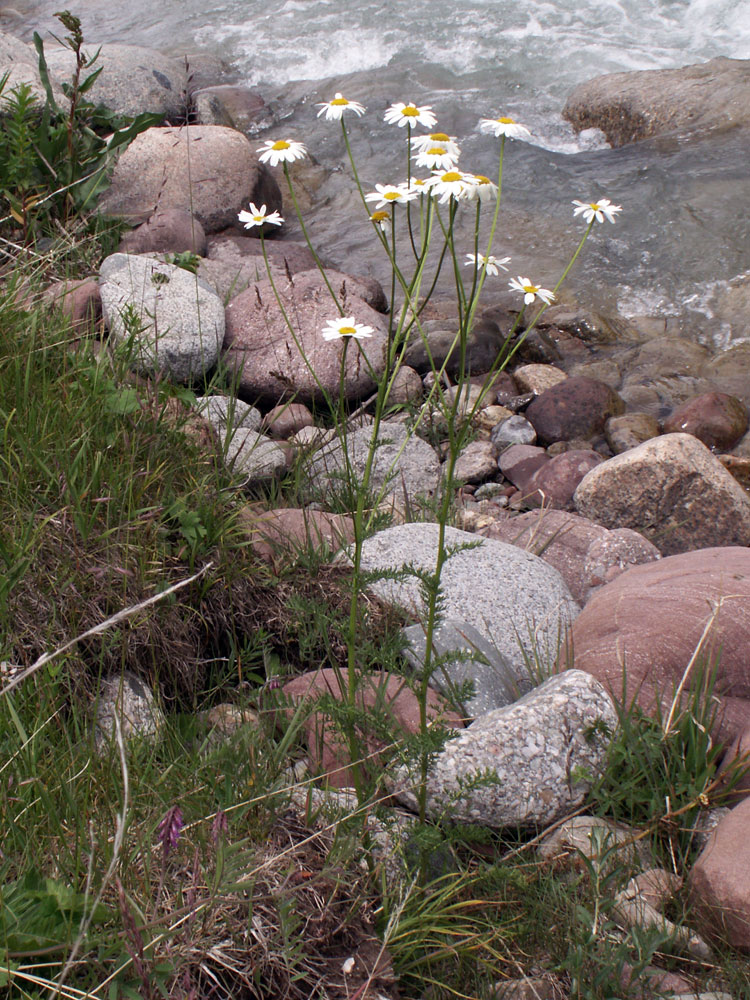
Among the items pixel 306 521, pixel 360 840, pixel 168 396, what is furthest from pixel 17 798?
pixel 168 396

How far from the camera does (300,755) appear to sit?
7.45 feet

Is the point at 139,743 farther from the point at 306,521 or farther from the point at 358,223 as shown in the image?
the point at 358,223

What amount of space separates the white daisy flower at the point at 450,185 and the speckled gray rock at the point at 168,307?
7.77 feet

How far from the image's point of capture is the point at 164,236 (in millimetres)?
5531

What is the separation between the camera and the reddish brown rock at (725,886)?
1854 millimetres

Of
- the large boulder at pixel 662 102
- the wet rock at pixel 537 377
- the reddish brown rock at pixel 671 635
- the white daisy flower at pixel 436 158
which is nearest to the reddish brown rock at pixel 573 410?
the wet rock at pixel 537 377

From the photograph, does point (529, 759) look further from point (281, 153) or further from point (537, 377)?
point (537, 377)

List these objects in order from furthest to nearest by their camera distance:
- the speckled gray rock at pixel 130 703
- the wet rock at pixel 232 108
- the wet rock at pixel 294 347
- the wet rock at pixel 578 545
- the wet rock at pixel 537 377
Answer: the wet rock at pixel 232 108 → the wet rock at pixel 537 377 → the wet rock at pixel 294 347 → the wet rock at pixel 578 545 → the speckled gray rock at pixel 130 703

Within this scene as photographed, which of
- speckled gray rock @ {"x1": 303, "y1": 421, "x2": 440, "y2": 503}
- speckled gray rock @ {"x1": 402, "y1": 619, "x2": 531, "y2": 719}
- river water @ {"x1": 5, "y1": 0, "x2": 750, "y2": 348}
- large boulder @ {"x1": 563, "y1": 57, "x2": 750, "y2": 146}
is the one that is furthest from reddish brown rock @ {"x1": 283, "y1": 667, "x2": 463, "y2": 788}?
large boulder @ {"x1": 563, "y1": 57, "x2": 750, "y2": 146}

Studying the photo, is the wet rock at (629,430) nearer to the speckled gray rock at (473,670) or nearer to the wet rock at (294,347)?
the wet rock at (294,347)

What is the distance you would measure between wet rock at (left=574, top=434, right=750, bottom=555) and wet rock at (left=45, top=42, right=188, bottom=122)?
A: 5.59m

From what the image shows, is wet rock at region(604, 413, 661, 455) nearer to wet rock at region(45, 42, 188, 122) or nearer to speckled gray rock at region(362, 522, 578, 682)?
speckled gray rock at region(362, 522, 578, 682)

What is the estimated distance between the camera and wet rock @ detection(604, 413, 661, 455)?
17.1ft

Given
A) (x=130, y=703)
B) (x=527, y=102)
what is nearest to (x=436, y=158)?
(x=130, y=703)
